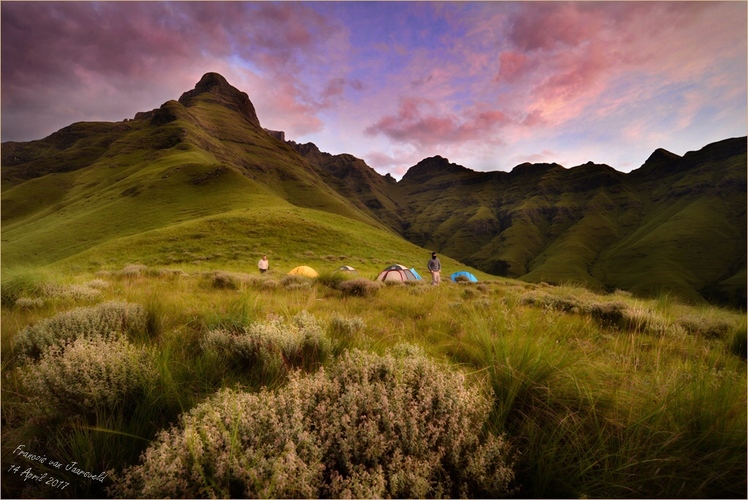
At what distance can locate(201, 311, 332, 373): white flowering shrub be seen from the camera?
118 inches

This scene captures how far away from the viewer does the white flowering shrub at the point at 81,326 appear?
10.9 feet

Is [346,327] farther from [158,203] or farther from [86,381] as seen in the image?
[158,203]

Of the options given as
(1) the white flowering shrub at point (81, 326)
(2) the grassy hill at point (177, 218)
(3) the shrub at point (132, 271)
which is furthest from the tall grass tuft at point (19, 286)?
(3) the shrub at point (132, 271)

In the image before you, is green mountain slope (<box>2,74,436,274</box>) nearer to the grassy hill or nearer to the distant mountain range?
the grassy hill

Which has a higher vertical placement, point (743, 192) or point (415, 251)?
point (743, 192)

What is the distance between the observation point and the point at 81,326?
3566 millimetres

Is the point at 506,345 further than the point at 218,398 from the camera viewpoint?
Yes

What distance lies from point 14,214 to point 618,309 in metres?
150

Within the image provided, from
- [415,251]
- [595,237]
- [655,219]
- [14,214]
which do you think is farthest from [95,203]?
[655,219]

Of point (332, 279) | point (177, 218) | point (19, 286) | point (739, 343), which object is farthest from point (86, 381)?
point (177, 218)

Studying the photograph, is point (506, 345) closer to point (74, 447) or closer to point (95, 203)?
point (74, 447)

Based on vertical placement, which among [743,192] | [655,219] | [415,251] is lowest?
[415,251]

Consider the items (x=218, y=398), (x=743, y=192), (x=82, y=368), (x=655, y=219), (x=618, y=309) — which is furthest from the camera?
(x=655, y=219)

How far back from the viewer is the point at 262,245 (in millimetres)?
41531
